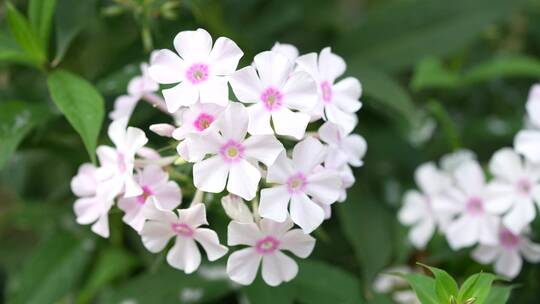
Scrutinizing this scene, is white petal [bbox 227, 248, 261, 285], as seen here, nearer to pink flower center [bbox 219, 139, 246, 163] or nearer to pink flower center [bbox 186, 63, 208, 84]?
pink flower center [bbox 219, 139, 246, 163]

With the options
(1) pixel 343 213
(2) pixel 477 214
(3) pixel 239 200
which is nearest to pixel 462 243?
(2) pixel 477 214

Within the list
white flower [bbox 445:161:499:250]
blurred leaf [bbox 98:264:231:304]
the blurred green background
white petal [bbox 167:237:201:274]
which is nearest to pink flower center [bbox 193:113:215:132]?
white petal [bbox 167:237:201:274]

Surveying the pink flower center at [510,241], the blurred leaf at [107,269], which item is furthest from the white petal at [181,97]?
the pink flower center at [510,241]

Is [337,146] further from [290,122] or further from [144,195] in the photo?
[144,195]

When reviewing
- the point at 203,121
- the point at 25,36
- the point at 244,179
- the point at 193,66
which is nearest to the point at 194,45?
the point at 193,66

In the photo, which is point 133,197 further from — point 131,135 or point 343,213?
point 343,213

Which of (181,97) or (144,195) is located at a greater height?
(181,97)
